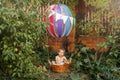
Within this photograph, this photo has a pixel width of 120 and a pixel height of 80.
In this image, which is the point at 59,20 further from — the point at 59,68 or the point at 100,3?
the point at 100,3

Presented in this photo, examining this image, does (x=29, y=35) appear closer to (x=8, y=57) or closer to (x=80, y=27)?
(x=8, y=57)

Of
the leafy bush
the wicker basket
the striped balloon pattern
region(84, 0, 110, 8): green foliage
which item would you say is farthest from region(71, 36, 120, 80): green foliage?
the leafy bush

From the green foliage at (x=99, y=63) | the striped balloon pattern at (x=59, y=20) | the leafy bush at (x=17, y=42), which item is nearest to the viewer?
the leafy bush at (x=17, y=42)

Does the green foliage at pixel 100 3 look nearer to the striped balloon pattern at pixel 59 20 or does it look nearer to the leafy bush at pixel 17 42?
the striped balloon pattern at pixel 59 20

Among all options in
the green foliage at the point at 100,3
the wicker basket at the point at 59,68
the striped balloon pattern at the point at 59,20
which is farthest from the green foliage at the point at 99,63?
the green foliage at the point at 100,3

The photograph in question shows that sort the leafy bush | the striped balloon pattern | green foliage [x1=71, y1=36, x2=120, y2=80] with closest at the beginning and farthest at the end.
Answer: the leafy bush → green foliage [x1=71, y1=36, x2=120, y2=80] → the striped balloon pattern

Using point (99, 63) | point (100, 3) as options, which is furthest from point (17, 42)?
point (100, 3)

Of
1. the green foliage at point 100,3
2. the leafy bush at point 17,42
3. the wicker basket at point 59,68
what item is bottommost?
the wicker basket at point 59,68

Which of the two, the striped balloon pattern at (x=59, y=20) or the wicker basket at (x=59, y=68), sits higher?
the striped balloon pattern at (x=59, y=20)

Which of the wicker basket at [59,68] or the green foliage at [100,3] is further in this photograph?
the green foliage at [100,3]

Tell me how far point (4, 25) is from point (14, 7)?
1.87 ft

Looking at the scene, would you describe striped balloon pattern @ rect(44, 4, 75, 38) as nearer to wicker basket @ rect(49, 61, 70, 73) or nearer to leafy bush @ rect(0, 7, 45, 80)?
wicker basket @ rect(49, 61, 70, 73)

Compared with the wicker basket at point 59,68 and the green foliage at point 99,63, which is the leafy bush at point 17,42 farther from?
the green foliage at point 99,63

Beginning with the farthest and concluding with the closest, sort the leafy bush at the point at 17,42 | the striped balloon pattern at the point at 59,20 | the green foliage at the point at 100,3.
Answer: the green foliage at the point at 100,3
the striped balloon pattern at the point at 59,20
the leafy bush at the point at 17,42
